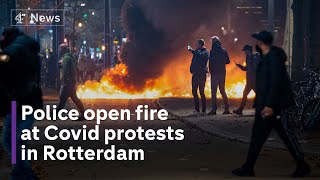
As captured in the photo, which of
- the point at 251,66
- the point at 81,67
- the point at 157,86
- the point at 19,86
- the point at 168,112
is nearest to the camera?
the point at 19,86

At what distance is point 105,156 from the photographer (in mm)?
12906

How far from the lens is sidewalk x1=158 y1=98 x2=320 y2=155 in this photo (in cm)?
1437

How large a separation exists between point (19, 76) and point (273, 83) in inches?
118

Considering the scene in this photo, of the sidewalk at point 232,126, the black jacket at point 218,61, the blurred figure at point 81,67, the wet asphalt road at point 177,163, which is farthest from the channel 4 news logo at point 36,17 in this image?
the wet asphalt road at point 177,163

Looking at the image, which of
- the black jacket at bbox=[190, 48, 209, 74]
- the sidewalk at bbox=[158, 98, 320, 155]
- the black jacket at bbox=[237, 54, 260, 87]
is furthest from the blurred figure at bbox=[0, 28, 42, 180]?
the black jacket at bbox=[190, 48, 209, 74]

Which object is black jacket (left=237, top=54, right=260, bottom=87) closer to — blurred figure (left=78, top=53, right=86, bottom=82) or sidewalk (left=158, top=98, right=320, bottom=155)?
sidewalk (left=158, top=98, right=320, bottom=155)

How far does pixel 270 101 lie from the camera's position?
1020cm

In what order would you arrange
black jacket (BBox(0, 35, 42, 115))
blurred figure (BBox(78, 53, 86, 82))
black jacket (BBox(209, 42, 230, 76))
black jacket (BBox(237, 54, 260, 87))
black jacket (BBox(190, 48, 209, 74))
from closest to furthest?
1. black jacket (BBox(0, 35, 42, 115))
2. black jacket (BBox(237, 54, 260, 87))
3. black jacket (BBox(209, 42, 230, 76))
4. black jacket (BBox(190, 48, 209, 74))
5. blurred figure (BBox(78, 53, 86, 82))

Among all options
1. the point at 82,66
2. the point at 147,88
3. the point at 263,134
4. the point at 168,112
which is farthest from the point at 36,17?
the point at 263,134

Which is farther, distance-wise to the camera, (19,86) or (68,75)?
(68,75)

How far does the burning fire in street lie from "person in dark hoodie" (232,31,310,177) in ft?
67.2

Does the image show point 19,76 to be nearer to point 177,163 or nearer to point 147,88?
point 177,163

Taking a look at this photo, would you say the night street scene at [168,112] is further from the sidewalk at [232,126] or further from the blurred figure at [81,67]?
the blurred figure at [81,67]

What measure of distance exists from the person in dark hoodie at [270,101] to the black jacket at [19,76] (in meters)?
2.71
